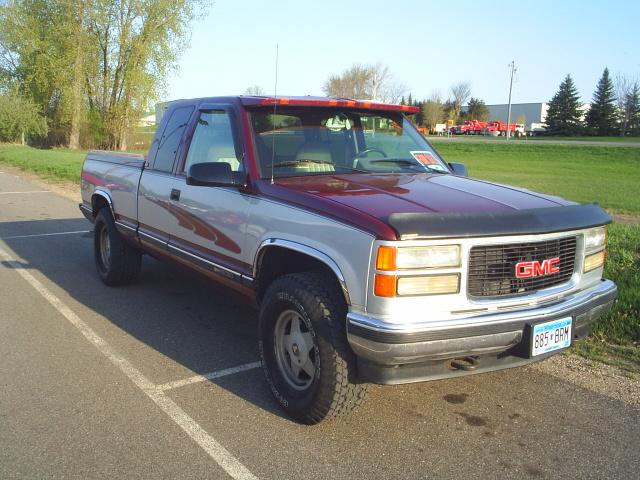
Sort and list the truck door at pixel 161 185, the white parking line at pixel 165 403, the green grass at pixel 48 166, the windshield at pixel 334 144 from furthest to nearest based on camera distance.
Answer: the green grass at pixel 48 166 → the truck door at pixel 161 185 → the windshield at pixel 334 144 → the white parking line at pixel 165 403

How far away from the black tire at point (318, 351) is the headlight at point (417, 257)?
1.56ft

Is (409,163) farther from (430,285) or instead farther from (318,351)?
(318,351)

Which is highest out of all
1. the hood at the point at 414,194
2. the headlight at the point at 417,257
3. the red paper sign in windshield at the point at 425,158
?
the red paper sign in windshield at the point at 425,158

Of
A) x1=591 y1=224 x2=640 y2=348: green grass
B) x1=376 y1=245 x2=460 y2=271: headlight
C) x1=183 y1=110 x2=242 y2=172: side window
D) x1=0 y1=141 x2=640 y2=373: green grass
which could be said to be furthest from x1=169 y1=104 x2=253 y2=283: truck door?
x1=591 y1=224 x2=640 y2=348: green grass

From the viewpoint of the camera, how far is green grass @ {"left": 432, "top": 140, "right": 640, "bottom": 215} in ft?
52.5

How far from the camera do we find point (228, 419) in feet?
11.9

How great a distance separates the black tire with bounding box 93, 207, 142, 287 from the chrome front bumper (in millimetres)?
3911

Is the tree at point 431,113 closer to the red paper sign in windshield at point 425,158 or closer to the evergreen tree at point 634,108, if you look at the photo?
the evergreen tree at point 634,108

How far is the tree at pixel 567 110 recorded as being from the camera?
6944 cm

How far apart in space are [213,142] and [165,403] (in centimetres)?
203

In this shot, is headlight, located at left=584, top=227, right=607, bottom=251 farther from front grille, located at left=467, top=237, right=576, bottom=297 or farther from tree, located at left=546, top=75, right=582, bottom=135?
tree, located at left=546, top=75, right=582, bottom=135

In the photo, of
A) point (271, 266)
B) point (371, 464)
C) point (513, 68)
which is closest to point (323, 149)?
point (271, 266)

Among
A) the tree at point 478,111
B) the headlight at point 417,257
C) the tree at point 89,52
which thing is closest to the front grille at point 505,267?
the headlight at point 417,257

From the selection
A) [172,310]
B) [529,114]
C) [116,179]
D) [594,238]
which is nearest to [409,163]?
[594,238]
